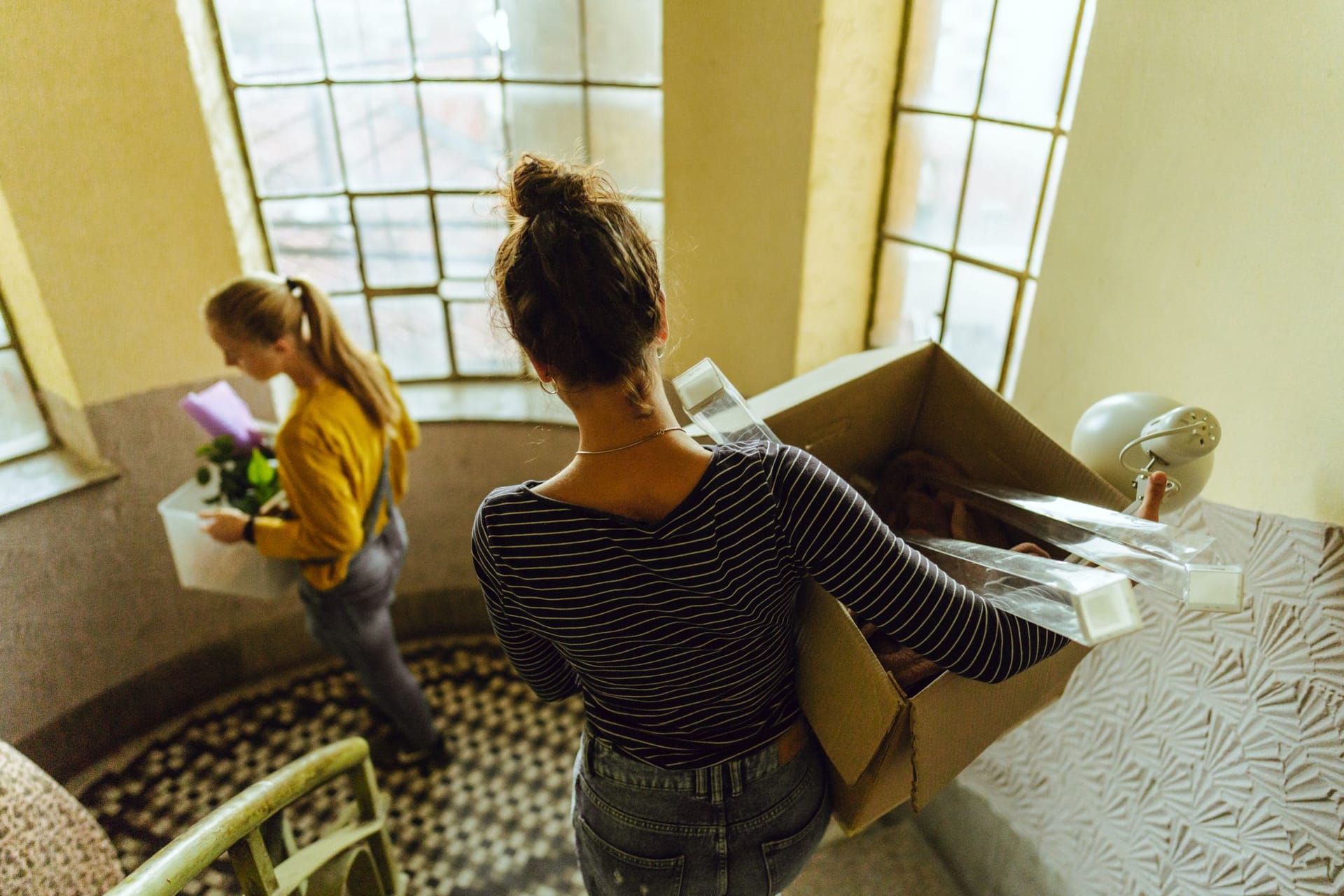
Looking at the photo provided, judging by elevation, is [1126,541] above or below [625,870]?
above

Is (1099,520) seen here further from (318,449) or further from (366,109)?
(366,109)

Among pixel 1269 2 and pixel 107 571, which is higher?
pixel 1269 2

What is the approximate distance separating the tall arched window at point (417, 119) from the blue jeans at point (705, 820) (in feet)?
4.85

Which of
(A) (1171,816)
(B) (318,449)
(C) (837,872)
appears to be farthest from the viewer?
(C) (837,872)

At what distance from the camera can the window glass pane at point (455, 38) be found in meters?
2.34

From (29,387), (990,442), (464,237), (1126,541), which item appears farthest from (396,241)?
(1126,541)

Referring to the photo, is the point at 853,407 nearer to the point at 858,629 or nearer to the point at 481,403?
the point at 858,629

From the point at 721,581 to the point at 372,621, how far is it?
1512 millimetres

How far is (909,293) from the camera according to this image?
7.11 ft

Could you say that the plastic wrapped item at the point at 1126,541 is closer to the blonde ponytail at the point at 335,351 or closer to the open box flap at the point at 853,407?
the open box flap at the point at 853,407

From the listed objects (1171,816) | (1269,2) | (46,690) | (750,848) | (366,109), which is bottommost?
(46,690)

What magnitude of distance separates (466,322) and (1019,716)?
2.16 m

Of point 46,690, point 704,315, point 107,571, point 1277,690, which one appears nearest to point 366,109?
point 704,315

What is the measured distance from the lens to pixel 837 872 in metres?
1.90
